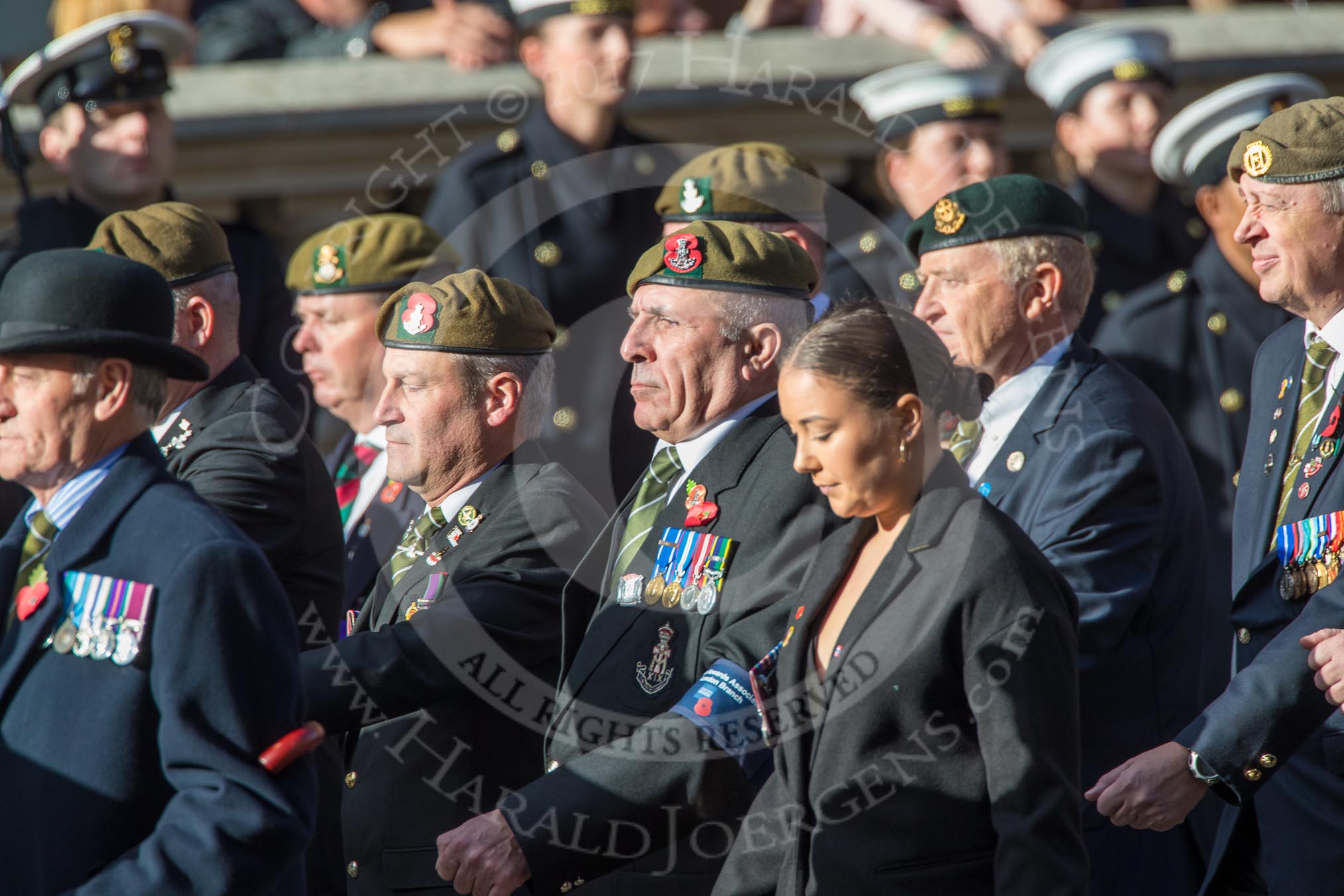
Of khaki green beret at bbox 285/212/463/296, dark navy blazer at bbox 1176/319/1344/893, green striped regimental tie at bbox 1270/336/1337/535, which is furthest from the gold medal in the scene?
khaki green beret at bbox 285/212/463/296

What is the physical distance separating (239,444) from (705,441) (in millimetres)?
1147

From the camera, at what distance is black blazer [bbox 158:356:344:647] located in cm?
432

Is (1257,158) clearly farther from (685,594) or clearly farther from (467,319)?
(467,319)

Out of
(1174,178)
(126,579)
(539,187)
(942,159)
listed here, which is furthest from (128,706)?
(1174,178)

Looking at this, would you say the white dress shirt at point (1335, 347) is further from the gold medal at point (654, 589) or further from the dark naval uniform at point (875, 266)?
the dark naval uniform at point (875, 266)

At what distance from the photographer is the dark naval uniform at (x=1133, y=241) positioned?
6.78 m

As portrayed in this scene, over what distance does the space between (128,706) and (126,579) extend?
20cm

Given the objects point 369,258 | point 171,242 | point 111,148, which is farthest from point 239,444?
point 111,148

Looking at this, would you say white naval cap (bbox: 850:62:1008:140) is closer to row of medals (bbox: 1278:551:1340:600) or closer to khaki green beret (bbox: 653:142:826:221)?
khaki green beret (bbox: 653:142:826:221)

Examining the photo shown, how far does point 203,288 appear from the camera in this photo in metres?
4.68

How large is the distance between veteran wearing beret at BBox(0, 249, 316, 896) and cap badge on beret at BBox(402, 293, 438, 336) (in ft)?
3.70

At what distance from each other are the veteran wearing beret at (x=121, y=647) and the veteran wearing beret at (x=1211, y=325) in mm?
3938

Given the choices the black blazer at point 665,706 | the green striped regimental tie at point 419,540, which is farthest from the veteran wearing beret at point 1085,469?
the green striped regimental tie at point 419,540

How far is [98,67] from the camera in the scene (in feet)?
20.0
